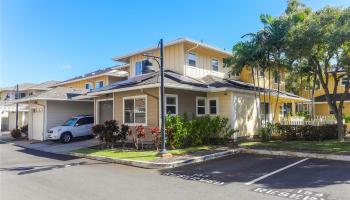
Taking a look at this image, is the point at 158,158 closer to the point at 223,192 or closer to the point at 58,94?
the point at 223,192

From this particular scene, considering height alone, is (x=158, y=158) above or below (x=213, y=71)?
below

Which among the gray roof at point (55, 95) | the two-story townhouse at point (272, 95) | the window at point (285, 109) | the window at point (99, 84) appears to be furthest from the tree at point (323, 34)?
the window at point (99, 84)

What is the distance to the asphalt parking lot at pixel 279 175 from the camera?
7.33m

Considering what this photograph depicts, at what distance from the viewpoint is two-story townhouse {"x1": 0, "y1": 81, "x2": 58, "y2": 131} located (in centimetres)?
3510

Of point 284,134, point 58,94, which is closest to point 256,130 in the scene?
point 284,134

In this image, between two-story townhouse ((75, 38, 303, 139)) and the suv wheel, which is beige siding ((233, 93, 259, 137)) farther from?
the suv wheel

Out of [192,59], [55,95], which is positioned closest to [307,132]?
[192,59]

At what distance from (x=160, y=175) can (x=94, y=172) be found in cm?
→ 250

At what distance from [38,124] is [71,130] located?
4684mm

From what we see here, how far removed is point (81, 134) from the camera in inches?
867

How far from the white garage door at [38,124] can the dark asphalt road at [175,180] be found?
1164 centimetres

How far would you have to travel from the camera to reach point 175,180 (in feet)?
29.0

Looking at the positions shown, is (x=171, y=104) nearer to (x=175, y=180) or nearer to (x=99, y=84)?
(x=175, y=180)

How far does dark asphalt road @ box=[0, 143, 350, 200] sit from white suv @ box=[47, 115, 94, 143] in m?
8.26
